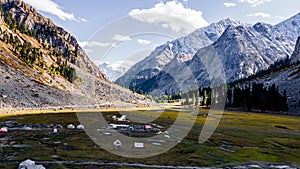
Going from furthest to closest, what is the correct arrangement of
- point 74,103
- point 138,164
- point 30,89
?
point 74,103, point 30,89, point 138,164

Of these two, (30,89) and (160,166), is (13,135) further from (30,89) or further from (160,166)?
(30,89)

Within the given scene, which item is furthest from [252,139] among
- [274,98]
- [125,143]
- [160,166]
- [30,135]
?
[274,98]

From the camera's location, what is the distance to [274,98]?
148000 mm

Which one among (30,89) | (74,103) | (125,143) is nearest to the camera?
(125,143)

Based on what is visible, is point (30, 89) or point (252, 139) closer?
point (252, 139)

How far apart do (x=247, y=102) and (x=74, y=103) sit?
323 ft

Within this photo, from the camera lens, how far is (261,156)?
40375mm

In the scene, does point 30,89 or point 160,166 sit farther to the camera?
point 30,89

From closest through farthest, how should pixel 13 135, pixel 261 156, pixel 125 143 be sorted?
pixel 261 156
pixel 125 143
pixel 13 135

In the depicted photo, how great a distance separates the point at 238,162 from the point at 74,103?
135925mm

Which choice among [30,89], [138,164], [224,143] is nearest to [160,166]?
[138,164]

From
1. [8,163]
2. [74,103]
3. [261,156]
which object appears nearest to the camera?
[8,163]

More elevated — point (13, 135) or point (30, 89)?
point (30, 89)

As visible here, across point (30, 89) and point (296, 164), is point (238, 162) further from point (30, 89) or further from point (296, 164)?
point (30, 89)
